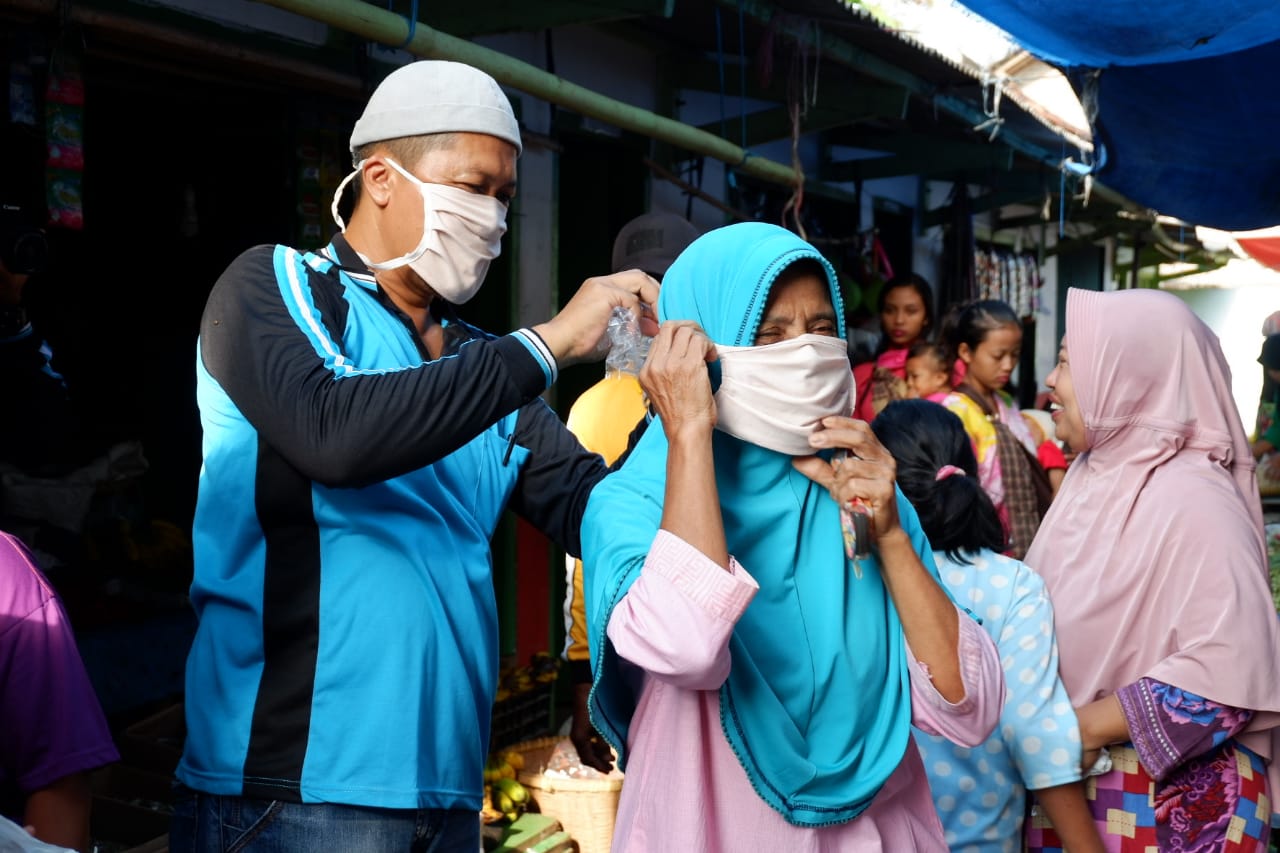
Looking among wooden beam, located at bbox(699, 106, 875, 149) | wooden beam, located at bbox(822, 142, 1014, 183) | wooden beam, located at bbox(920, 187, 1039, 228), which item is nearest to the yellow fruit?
wooden beam, located at bbox(699, 106, 875, 149)

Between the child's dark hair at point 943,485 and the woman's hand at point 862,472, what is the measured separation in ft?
2.48

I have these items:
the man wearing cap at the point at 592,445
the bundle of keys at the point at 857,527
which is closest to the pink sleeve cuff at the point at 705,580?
the bundle of keys at the point at 857,527

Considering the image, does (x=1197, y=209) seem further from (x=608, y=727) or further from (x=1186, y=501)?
(x=608, y=727)

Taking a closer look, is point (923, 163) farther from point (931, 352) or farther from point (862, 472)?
point (862, 472)

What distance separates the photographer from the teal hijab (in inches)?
65.9

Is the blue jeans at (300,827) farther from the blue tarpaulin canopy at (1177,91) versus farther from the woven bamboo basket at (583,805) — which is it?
the blue tarpaulin canopy at (1177,91)

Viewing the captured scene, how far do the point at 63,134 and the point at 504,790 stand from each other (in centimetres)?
252

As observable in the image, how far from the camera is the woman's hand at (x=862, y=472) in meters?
1.67

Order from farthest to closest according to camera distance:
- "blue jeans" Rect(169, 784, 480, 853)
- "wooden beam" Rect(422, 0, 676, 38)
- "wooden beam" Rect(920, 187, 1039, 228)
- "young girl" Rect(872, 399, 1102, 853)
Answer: "wooden beam" Rect(920, 187, 1039, 228) → "wooden beam" Rect(422, 0, 676, 38) → "young girl" Rect(872, 399, 1102, 853) → "blue jeans" Rect(169, 784, 480, 853)

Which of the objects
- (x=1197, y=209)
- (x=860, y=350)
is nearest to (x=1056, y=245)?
(x=860, y=350)

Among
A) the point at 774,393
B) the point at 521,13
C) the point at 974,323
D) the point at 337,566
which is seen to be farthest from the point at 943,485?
the point at 974,323

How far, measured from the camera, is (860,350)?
735cm

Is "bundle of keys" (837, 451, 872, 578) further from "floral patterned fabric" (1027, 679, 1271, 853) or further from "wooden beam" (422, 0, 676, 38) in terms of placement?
"wooden beam" (422, 0, 676, 38)

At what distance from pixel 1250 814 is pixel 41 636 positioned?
7.40ft
